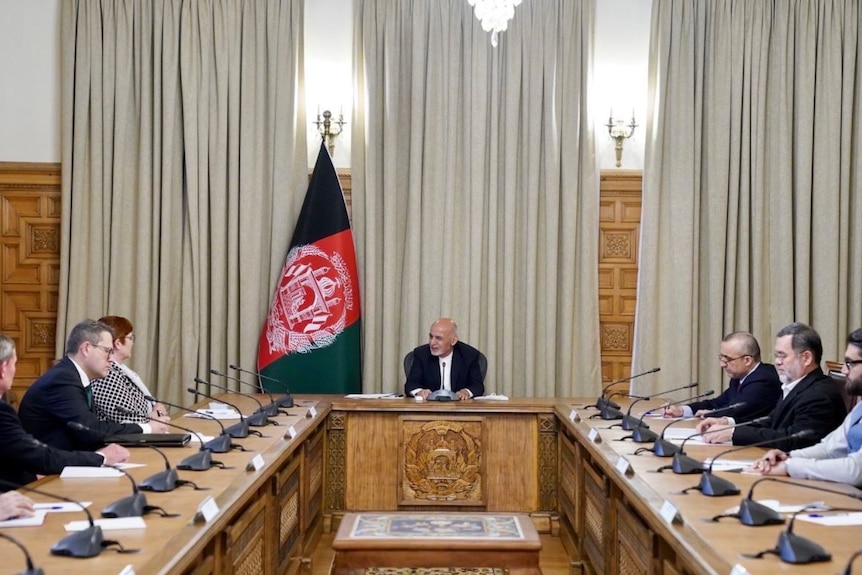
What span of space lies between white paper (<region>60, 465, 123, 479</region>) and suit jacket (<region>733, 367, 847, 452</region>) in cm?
280

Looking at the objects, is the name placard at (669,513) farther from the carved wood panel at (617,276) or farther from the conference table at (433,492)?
the carved wood panel at (617,276)

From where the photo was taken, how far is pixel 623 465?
166 inches

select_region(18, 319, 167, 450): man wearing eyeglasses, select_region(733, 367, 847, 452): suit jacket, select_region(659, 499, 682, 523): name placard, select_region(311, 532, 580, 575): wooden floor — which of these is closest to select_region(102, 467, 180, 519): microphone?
select_region(18, 319, 167, 450): man wearing eyeglasses

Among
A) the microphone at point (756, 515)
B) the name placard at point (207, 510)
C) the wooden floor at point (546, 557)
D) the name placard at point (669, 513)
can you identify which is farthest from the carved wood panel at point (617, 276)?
the name placard at point (207, 510)

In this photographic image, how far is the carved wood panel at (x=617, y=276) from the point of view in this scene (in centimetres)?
817

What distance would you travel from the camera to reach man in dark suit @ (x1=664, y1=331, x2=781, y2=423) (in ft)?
18.6

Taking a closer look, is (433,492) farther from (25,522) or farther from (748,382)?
(25,522)

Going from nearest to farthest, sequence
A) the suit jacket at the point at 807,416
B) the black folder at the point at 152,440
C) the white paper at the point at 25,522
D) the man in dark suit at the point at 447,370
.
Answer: the white paper at the point at 25,522 < the black folder at the point at 152,440 < the suit jacket at the point at 807,416 < the man in dark suit at the point at 447,370

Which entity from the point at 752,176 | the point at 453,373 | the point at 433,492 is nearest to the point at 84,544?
the point at 433,492

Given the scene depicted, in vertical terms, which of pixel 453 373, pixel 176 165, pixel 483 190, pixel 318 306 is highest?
pixel 176 165

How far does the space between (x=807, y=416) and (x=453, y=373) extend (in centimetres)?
294

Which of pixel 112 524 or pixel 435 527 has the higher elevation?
pixel 112 524

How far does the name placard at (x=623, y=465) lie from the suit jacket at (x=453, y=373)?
115 inches

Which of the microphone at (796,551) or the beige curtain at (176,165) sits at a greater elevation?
the beige curtain at (176,165)
